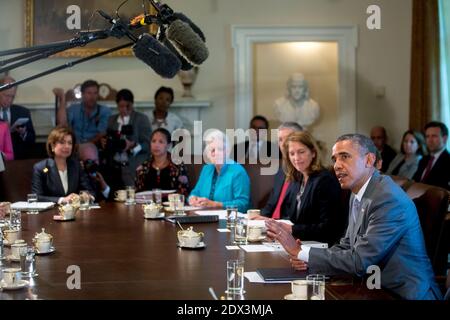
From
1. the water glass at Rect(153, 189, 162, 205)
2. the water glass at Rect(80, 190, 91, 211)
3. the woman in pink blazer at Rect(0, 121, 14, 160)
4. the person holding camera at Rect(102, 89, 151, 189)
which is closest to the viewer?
the water glass at Rect(80, 190, 91, 211)

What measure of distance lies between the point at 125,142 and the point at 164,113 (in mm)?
1282

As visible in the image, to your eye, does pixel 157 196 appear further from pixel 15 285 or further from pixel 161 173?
pixel 15 285

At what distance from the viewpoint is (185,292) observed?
2.30 meters

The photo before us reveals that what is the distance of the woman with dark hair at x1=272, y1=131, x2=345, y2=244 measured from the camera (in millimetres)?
3773

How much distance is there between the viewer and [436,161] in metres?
6.54

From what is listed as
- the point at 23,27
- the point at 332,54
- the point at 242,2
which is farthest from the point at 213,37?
the point at 23,27

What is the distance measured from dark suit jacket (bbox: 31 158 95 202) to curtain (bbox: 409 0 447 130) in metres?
Answer: 4.16

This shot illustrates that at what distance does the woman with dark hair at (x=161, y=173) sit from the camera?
18.3 ft

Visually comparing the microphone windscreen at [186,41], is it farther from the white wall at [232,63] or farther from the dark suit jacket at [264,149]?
the white wall at [232,63]

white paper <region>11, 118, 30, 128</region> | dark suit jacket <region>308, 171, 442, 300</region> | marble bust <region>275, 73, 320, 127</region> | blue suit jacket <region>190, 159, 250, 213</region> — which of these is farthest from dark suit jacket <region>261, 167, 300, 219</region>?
marble bust <region>275, 73, 320, 127</region>

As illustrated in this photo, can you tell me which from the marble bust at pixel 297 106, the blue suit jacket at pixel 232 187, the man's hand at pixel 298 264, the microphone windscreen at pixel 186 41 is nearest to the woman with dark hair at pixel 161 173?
the blue suit jacket at pixel 232 187

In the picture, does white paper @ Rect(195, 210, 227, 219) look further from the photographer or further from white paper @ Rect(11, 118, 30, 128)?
white paper @ Rect(11, 118, 30, 128)

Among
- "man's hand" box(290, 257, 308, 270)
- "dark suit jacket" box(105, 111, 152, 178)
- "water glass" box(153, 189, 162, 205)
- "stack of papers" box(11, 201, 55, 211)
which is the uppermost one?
"dark suit jacket" box(105, 111, 152, 178)
